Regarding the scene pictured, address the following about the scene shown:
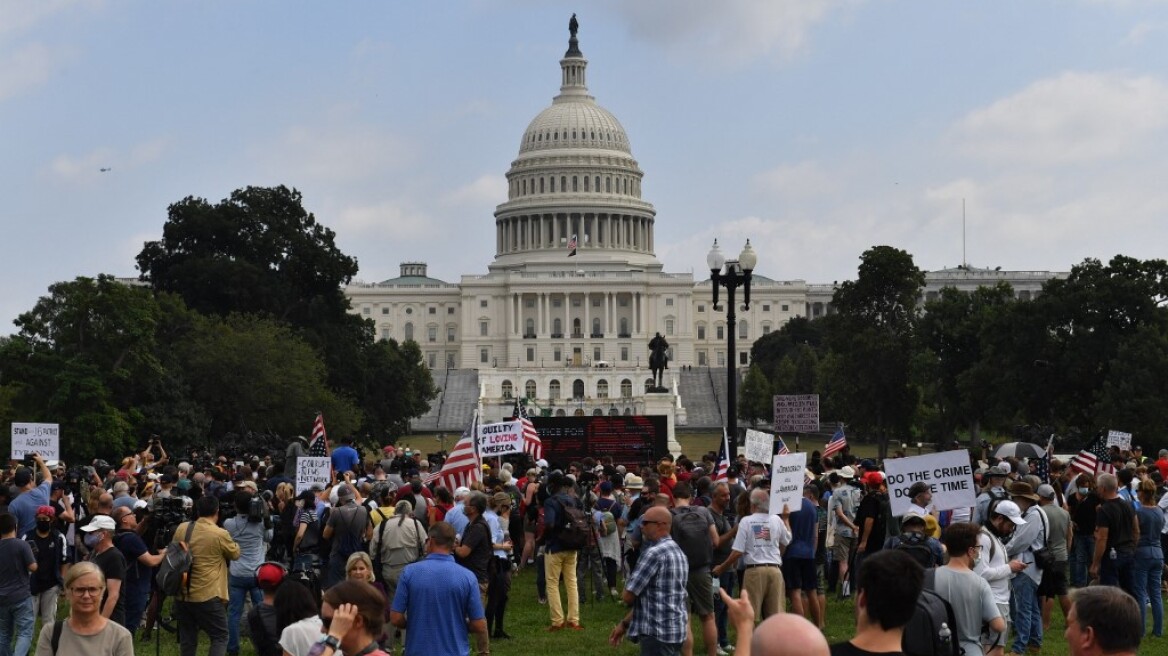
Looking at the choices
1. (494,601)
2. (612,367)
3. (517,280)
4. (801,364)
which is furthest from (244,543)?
(517,280)

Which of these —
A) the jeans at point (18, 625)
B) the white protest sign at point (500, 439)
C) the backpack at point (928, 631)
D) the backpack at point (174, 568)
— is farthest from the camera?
the white protest sign at point (500, 439)

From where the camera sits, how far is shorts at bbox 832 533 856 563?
57.6 feet

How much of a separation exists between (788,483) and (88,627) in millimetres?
6644

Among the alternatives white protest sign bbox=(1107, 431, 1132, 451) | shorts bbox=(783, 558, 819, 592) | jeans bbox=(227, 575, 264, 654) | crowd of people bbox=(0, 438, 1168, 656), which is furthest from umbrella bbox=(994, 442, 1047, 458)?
jeans bbox=(227, 575, 264, 654)

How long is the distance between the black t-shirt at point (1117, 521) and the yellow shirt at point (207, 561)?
266 inches

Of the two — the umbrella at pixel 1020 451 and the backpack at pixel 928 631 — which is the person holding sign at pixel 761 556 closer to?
the backpack at pixel 928 631

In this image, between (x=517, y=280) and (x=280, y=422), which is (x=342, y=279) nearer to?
(x=280, y=422)

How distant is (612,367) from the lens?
13212 centimetres

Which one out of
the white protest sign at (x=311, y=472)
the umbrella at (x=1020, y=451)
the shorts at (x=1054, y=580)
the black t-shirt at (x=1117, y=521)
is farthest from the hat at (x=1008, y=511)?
the umbrella at (x=1020, y=451)

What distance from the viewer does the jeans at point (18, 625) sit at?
1227cm

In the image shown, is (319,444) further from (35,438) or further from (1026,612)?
(1026,612)

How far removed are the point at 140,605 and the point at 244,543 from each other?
3.21ft

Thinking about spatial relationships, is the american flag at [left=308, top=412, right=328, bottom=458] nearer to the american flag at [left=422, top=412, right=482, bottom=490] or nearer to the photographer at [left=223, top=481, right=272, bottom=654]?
the american flag at [left=422, top=412, right=482, bottom=490]

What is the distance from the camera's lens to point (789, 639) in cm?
524
